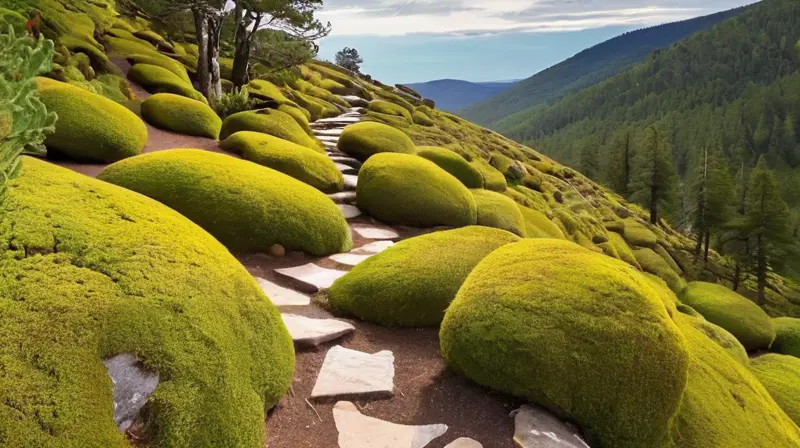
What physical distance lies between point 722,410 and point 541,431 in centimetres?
243

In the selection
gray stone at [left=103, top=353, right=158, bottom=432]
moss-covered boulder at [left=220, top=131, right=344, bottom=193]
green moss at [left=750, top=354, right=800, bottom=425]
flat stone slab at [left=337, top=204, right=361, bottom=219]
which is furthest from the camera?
moss-covered boulder at [left=220, top=131, right=344, bottom=193]

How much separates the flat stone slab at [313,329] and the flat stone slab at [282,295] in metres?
0.44

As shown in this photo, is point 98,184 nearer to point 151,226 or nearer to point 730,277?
point 151,226

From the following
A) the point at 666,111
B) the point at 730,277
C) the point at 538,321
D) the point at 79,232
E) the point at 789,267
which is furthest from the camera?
the point at 666,111

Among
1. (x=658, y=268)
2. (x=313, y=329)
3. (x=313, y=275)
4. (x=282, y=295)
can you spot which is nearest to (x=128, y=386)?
(x=313, y=329)

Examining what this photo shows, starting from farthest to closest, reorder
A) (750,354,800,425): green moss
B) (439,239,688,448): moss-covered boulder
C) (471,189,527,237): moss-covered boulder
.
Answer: (471,189,527,237): moss-covered boulder
(750,354,800,425): green moss
(439,239,688,448): moss-covered boulder

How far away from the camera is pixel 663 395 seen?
4.78 metres

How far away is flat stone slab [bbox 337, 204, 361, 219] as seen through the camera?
38.4 feet

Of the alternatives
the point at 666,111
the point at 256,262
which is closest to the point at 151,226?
the point at 256,262

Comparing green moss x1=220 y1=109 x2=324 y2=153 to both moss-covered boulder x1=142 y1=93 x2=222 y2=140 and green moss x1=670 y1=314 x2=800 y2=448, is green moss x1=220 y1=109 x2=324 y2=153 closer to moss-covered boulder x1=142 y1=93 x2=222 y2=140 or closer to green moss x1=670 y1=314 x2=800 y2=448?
moss-covered boulder x1=142 y1=93 x2=222 y2=140

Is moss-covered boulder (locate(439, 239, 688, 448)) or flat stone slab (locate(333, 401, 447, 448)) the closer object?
flat stone slab (locate(333, 401, 447, 448))

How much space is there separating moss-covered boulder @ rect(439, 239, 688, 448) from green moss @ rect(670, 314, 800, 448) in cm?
52

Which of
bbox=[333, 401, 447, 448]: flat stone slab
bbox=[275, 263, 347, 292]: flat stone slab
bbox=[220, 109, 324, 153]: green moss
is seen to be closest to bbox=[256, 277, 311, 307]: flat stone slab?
bbox=[275, 263, 347, 292]: flat stone slab

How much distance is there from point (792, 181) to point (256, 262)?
14269 cm
